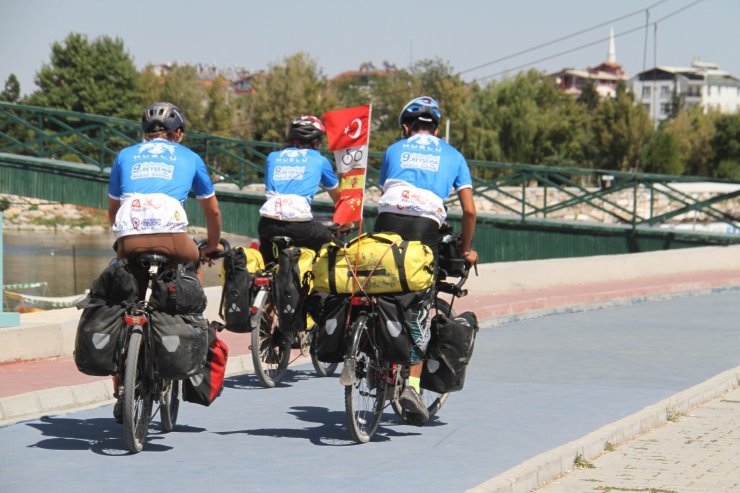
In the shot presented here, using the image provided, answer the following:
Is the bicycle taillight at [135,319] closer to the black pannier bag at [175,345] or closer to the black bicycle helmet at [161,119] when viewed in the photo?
the black pannier bag at [175,345]

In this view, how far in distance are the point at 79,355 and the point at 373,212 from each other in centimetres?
2440

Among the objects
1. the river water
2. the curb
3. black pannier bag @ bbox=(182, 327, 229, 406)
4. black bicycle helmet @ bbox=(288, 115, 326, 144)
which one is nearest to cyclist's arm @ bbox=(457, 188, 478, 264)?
the curb

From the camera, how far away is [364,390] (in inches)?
322

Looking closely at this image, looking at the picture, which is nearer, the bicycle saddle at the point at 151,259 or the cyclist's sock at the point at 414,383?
the bicycle saddle at the point at 151,259

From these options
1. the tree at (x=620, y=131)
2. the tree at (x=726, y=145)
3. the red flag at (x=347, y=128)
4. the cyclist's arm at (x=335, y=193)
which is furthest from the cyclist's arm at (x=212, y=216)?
the tree at (x=726, y=145)

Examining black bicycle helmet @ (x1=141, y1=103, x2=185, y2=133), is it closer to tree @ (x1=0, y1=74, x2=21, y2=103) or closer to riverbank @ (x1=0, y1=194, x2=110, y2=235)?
riverbank @ (x1=0, y1=194, x2=110, y2=235)

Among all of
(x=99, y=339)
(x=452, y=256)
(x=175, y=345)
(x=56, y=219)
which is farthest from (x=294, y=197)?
(x=56, y=219)

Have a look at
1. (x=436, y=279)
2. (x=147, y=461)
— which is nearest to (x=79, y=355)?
(x=147, y=461)

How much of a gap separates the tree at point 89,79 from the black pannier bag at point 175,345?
7942 cm

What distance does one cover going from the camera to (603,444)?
806 centimetres

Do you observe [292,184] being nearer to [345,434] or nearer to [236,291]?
[236,291]

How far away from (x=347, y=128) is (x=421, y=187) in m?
2.78

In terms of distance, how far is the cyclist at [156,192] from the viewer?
7727mm

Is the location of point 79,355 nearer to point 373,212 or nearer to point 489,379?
point 489,379
